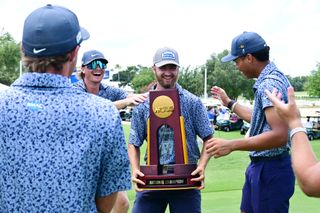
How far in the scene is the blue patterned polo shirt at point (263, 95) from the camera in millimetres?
3707

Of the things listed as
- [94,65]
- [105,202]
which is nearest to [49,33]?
[105,202]

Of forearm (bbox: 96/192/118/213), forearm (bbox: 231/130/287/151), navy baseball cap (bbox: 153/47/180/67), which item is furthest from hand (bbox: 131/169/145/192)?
forearm (bbox: 96/192/118/213)

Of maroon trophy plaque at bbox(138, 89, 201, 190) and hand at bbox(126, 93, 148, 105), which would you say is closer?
maroon trophy plaque at bbox(138, 89, 201, 190)

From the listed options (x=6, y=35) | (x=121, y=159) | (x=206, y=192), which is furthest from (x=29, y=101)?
(x=6, y=35)

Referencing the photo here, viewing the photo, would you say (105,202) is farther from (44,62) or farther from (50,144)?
(44,62)

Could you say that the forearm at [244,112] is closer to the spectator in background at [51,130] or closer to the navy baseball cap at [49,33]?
the spectator in background at [51,130]

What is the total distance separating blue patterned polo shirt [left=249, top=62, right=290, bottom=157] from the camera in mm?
3707

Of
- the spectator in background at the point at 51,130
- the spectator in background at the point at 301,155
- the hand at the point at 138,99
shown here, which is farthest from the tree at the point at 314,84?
the spectator in background at the point at 51,130

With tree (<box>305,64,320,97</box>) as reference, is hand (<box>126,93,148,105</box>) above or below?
below

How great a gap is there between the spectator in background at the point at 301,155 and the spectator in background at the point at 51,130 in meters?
0.86

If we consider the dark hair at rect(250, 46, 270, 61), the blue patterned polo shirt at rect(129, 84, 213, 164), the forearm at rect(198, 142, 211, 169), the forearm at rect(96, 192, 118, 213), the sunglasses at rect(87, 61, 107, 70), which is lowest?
the forearm at rect(96, 192, 118, 213)

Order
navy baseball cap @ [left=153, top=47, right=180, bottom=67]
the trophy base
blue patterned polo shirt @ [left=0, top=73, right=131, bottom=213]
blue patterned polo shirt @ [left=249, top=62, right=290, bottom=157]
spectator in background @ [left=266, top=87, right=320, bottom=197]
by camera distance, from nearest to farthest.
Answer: blue patterned polo shirt @ [left=0, top=73, right=131, bottom=213], spectator in background @ [left=266, top=87, right=320, bottom=197], blue patterned polo shirt @ [left=249, top=62, right=290, bottom=157], the trophy base, navy baseball cap @ [left=153, top=47, right=180, bottom=67]

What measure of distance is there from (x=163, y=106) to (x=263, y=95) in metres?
0.77

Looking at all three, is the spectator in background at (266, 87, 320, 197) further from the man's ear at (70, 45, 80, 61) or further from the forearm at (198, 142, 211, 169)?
the forearm at (198, 142, 211, 169)
